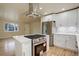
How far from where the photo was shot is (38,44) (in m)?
1.83

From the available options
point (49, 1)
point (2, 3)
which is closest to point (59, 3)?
point (49, 1)

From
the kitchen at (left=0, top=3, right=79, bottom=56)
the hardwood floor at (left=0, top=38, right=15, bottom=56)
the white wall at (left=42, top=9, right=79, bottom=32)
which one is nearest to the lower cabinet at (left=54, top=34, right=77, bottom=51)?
the kitchen at (left=0, top=3, right=79, bottom=56)

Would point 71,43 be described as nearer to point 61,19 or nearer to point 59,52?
point 59,52

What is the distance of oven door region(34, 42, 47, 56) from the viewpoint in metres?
1.78

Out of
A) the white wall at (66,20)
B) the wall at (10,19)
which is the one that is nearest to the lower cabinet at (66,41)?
the white wall at (66,20)

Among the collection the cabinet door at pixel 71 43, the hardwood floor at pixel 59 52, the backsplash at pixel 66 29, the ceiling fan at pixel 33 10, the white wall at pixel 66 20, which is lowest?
the hardwood floor at pixel 59 52

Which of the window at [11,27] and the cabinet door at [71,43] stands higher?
the window at [11,27]

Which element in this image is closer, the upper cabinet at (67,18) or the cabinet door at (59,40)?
the upper cabinet at (67,18)

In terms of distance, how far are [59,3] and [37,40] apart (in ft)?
2.48

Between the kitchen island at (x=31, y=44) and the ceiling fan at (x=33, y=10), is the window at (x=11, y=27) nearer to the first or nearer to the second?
the kitchen island at (x=31, y=44)

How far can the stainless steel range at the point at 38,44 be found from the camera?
5.80 feet

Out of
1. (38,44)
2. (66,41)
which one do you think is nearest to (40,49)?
(38,44)

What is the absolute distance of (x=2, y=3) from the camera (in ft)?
A: 5.59

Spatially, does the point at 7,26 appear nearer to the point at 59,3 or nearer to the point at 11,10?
the point at 11,10
